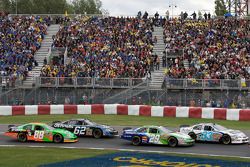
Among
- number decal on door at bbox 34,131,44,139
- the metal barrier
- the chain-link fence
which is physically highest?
the metal barrier

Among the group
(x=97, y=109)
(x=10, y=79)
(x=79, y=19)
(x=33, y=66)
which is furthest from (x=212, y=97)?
(x=79, y=19)

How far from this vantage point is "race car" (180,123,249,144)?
22.6 metres

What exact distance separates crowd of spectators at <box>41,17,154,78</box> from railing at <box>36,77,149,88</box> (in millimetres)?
2890

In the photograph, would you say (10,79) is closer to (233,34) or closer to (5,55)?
(5,55)

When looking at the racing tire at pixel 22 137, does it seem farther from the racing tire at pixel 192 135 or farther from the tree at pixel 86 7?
the tree at pixel 86 7

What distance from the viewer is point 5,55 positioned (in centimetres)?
4497

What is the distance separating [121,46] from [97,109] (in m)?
11.8

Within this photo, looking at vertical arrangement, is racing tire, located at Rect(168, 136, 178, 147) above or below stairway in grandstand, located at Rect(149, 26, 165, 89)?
below

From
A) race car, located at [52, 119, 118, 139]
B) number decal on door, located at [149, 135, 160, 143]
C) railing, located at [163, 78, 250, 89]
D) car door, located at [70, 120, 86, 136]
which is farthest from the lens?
railing, located at [163, 78, 250, 89]

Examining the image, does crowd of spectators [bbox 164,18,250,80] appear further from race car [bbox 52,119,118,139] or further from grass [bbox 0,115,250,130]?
race car [bbox 52,119,118,139]

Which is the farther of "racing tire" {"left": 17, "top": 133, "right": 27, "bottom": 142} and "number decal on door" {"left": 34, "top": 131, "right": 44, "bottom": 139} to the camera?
"racing tire" {"left": 17, "top": 133, "right": 27, "bottom": 142}

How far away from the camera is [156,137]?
2231 cm

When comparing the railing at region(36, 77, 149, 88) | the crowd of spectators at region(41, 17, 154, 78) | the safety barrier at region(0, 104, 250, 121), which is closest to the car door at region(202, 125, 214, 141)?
the safety barrier at region(0, 104, 250, 121)

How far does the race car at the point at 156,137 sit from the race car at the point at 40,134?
2.73m
